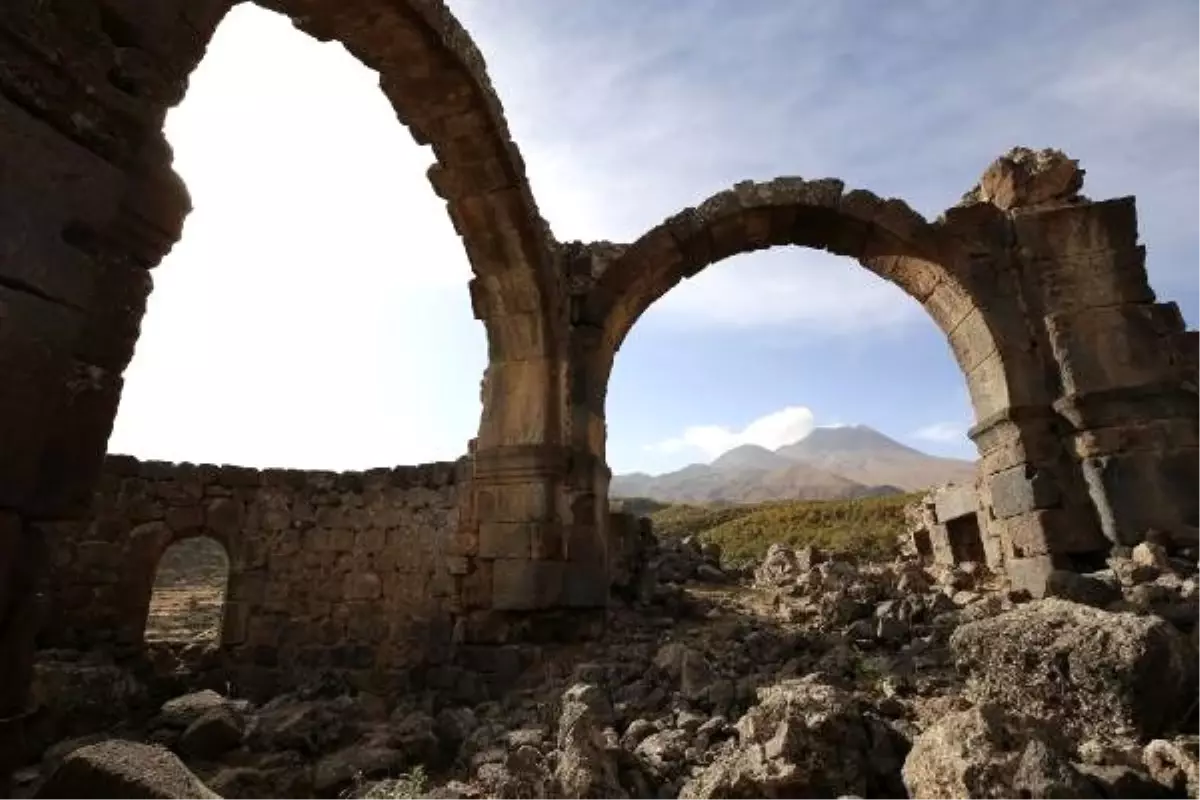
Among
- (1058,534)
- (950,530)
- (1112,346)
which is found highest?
(1112,346)

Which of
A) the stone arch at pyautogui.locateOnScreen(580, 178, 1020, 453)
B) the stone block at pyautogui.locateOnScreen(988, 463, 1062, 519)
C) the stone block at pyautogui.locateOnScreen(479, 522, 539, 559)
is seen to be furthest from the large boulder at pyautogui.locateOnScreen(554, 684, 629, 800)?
the stone block at pyautogui.locateOnScreen(988, 463, 1062, 519)

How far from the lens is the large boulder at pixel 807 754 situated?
251cm

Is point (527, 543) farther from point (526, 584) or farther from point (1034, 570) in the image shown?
point (1034, 570)

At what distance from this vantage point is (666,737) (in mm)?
3320

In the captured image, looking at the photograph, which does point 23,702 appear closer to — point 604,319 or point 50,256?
point 50,256

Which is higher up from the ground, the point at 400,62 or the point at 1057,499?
the point at 400,62

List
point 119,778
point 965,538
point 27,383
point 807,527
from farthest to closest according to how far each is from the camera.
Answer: point 807,527 < point 965,538 < point 27,383 < point 119,778

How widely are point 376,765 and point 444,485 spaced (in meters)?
4.14

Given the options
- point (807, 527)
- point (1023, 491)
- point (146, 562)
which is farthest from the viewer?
point (807, 527)

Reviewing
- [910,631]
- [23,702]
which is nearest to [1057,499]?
[910,631]

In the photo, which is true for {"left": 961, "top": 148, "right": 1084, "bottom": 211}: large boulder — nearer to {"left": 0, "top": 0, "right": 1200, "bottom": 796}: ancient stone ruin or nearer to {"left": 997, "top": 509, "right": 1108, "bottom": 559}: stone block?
{"left": 0, "top": 0, "right": 1200, "bottom": 796}: ancient stone ruin

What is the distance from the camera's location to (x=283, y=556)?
27.2ft

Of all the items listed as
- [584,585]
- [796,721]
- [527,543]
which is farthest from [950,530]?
[796,721]

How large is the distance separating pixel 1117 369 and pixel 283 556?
8.82 meters
